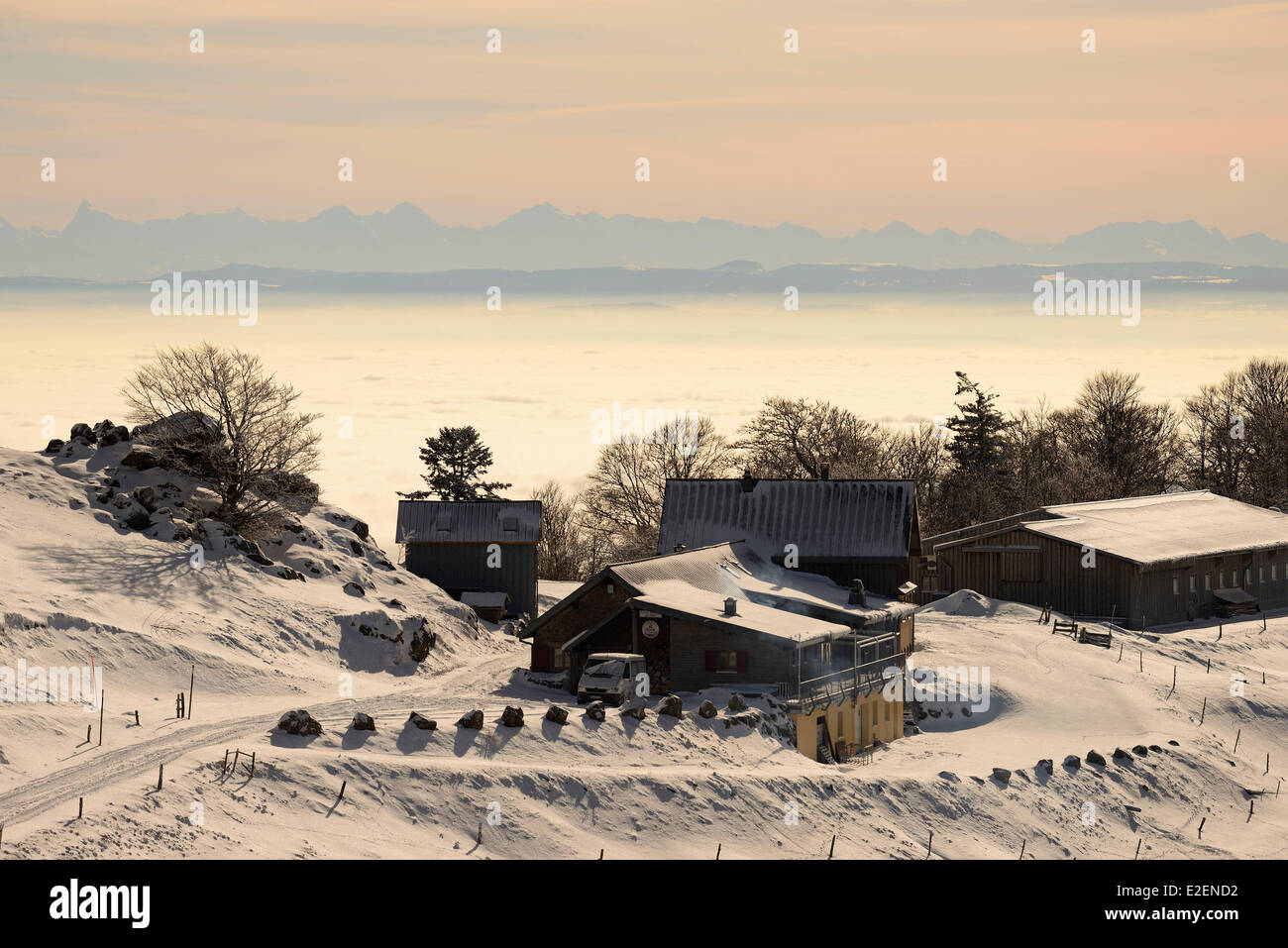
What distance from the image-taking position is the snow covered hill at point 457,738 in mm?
35938

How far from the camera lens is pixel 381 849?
111 ft

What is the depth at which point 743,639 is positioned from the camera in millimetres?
51844

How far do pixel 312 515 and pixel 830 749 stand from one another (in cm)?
3463

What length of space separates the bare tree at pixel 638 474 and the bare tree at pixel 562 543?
599 cm

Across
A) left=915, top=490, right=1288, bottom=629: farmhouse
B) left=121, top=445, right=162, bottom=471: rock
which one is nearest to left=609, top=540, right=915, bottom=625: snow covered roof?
left=915, top=490, right=1288, bottom=629: farmhouse

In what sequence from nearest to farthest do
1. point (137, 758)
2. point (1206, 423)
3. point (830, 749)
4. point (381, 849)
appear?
point (381, 849), point (137, 758), point (830, 749), point (1206, 423)

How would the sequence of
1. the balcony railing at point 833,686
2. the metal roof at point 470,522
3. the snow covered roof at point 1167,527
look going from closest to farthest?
the balcony railing at point 833,686, the metal roof at point 470,522, the snow covered roof at point 1167,527

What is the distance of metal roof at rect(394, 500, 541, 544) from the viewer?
259 ft

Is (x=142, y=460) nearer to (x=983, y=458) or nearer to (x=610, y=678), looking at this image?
(x=610, y=678)

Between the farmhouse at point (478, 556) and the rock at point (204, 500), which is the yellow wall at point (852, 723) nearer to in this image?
the farmhouse at point (478, 556)

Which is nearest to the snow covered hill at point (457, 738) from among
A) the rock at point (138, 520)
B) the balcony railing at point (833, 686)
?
the rock at point (138, 520)

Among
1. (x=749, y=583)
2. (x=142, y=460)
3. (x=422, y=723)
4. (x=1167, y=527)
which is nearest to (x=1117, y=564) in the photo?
(x=1167, y=527)
